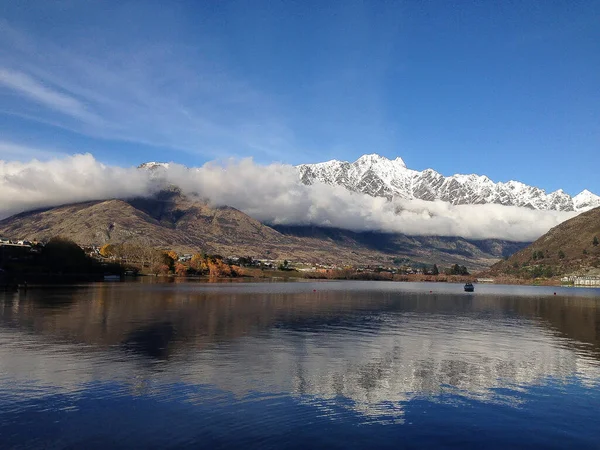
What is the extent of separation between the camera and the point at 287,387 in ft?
119

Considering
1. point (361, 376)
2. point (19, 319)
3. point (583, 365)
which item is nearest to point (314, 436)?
point (361, 376)

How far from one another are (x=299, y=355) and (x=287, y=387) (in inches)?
516

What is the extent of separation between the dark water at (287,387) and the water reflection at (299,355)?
229mm

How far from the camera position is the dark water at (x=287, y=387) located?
26594 millimetres

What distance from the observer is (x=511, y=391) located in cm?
3775

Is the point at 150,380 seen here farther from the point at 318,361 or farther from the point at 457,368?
the point at 457,368

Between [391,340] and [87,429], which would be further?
[391,340]

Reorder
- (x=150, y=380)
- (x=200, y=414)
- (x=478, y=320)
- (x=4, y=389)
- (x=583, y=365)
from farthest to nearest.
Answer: (x=478, y=320), (x=583, y=365), (x=150, y=380), (x=4, y=389), (x=200, y=414)

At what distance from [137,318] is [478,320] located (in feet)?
210

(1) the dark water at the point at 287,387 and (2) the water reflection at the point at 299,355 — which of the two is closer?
(1) the dark water at the point at 287,387

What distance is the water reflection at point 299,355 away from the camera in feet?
119

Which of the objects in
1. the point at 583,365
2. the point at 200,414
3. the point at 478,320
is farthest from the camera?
the point at 478,320

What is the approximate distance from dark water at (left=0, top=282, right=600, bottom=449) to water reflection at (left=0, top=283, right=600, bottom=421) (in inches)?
9.0

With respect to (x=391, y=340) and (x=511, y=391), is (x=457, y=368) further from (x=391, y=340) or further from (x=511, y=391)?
(x=391, y=340)
